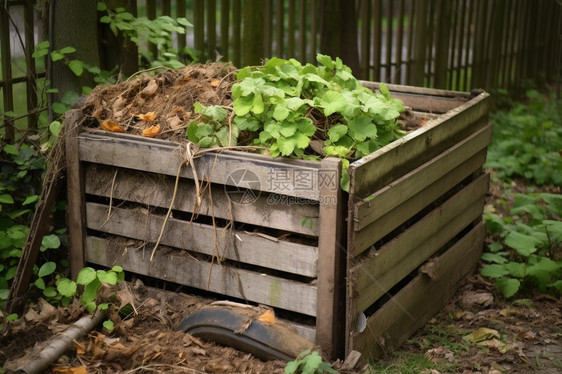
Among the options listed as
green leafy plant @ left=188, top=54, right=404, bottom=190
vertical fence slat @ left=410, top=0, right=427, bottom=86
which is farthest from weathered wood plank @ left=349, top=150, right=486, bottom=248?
vertical fence slat @ left=410, top=0, right=427, bottom=86

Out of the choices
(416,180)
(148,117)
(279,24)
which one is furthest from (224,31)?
(416,180)

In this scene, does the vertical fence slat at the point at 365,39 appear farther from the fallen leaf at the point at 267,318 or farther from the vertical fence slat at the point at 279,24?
the fallen leaf at the point at 267,318

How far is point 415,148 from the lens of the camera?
3945mm

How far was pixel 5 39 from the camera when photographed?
446 centimetres

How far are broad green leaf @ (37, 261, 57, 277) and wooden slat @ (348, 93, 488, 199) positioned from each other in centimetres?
170

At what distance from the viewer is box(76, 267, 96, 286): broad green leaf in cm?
376

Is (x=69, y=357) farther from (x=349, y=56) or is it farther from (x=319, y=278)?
(x=349, y=56)

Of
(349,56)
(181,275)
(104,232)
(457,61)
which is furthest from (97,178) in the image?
(457,61)

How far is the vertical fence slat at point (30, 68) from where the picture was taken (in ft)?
15.1

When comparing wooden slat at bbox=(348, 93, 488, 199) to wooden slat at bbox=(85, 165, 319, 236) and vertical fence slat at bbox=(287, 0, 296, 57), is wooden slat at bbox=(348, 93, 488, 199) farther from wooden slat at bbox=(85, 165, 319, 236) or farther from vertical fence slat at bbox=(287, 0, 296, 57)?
vertical fence slat at bbox=(287, 0, 296, 57)

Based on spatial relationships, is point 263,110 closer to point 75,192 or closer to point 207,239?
point 207,239

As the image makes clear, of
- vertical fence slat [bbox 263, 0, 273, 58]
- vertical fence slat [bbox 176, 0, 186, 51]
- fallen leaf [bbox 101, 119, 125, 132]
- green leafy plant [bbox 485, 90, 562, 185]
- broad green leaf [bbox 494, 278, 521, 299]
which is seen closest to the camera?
fallen leaf [bbox 101, 119, 125, 132]

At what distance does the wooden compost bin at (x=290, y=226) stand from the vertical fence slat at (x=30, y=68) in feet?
2.52

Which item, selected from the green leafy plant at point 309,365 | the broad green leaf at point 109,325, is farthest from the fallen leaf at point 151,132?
the green leafy plant at point 309,365
